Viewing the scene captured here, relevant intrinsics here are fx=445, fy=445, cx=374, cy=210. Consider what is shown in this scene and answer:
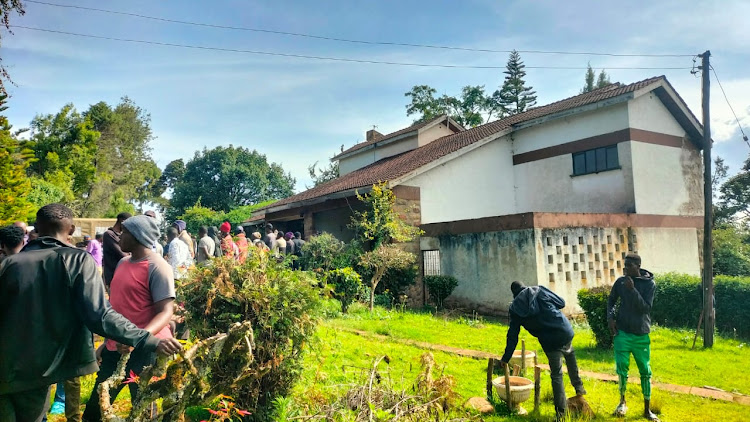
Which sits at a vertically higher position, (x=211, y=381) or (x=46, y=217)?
(x=46, y=217)

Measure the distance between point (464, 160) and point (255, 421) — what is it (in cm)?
1325

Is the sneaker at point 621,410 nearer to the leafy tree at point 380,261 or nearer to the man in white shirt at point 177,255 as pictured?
the man in white shirt at point 177,255

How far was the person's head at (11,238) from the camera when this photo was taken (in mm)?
3908

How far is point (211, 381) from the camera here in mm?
3748

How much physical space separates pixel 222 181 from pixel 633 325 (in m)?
40.7

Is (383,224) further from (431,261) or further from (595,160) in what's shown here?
(595,160)

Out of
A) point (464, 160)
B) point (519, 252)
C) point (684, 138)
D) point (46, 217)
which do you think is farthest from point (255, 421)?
point (684, 138)

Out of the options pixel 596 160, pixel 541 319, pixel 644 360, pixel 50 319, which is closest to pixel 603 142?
pixel 596 160

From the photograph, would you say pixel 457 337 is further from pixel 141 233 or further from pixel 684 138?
pixel 684 138

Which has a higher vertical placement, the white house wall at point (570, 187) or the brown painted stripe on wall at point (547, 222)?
the white house wall at point (570, 187)

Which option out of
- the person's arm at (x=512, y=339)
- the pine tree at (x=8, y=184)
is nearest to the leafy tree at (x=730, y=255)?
the person's arm at (x=512, y=339)

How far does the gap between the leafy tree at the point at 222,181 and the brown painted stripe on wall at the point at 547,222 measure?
31370 mm

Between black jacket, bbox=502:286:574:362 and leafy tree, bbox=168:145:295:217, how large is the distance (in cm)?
3930

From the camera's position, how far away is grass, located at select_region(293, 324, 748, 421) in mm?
4539
